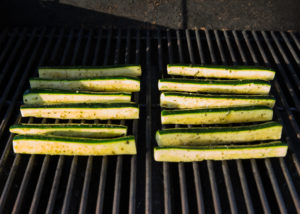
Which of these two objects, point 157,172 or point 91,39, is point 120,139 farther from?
point 91,39

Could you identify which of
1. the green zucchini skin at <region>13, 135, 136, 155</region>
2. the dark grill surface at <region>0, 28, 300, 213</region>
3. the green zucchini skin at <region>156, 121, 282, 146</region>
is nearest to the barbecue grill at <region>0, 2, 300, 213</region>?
the dark grill surface at <region>0, 28, 300, 213</region>

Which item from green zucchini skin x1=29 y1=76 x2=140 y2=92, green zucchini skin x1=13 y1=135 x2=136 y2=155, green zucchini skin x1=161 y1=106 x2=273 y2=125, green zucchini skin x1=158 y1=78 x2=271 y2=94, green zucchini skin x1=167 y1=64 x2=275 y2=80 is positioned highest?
green zucchini skin x1=167 y1=64 x2=275 y2=80

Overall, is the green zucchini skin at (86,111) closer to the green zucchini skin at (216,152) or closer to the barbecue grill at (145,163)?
the barbecue grill at (145,163)

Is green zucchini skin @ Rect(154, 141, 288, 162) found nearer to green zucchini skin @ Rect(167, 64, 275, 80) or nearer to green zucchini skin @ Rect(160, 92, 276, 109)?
green zucchini skin @ Rect(160, 92, 276, 109)

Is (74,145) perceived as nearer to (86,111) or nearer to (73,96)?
(86,111)

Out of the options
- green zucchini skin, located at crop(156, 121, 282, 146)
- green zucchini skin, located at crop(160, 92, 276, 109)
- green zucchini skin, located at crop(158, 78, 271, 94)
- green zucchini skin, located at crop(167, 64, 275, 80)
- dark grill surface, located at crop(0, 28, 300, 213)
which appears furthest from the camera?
green zucchini skin, located at crop(167, 64, 275, 80)

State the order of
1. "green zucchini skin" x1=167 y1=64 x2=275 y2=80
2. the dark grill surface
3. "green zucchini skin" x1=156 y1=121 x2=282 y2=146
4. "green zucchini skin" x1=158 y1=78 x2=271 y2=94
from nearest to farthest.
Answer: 1. the dark grill surface
2. "green zucchini skin" x1=156 y1=121 x2=282 y2=146
3. "green zucchini skin" x1=158 y1=78 x2=271 y2=94
4. "green zucchini skin" x1=167 y1=64 x2=275 y2=80

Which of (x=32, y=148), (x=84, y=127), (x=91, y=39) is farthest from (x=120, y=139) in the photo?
(x=91, y=39)
